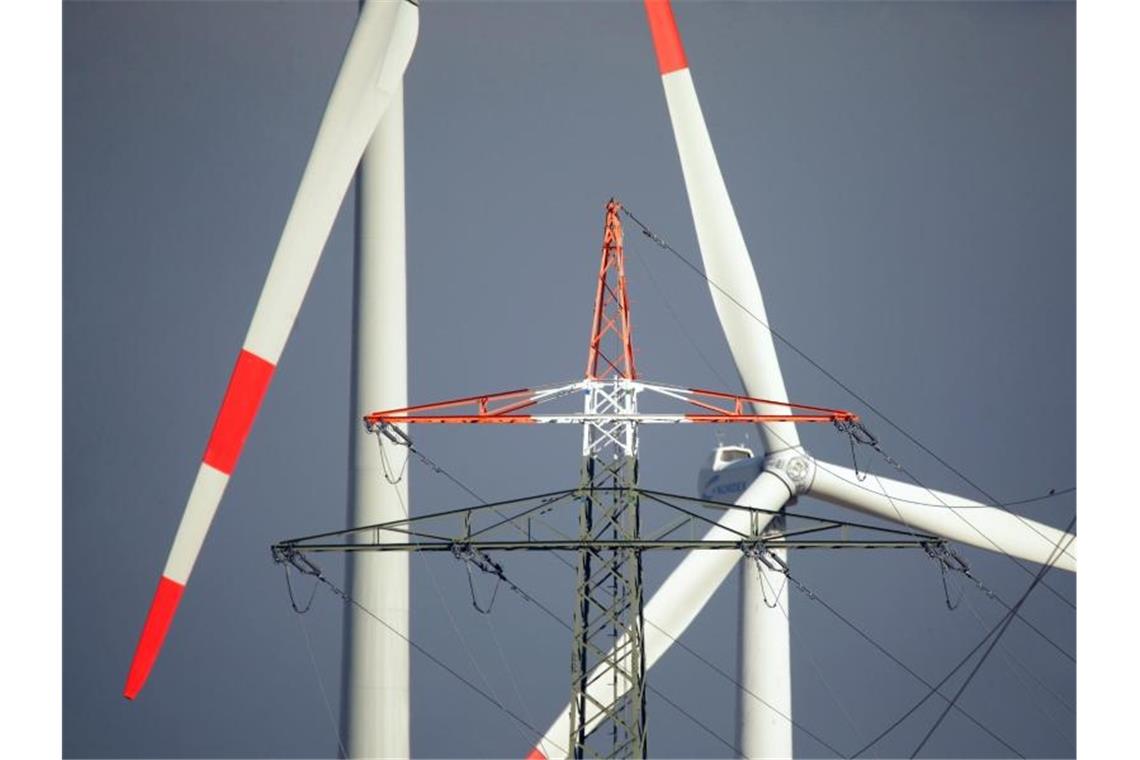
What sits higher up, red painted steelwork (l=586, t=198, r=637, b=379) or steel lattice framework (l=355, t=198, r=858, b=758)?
red painted steelwork (l=586, t=198, r=637, b=379)

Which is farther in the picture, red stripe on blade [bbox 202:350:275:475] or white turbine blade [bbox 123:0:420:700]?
white turbine blade [bbox 123:0:420:700]

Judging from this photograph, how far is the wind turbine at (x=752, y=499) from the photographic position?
32656 millimetres

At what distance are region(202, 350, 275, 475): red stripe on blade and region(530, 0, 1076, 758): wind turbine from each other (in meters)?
6.63

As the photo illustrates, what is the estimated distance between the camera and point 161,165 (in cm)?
5162

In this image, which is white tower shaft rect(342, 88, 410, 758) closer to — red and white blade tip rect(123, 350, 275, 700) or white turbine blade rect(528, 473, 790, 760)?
white turbine blade rect(528, 473, 790, 760)

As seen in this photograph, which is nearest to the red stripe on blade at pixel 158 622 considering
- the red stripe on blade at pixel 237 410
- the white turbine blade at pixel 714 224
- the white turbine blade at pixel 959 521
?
the red stripe on blade at pixel 237 410

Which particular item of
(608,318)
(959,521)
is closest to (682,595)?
(608,318)

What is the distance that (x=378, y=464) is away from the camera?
1227 inches

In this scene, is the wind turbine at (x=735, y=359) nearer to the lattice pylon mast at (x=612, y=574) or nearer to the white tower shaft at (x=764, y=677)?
the white tower shaft at (x=764, y=677)

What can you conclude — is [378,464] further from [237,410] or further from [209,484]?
[237,410]

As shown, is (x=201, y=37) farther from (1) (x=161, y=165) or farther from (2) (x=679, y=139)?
(2) (x=679, y=139)

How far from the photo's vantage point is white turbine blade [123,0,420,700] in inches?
1070

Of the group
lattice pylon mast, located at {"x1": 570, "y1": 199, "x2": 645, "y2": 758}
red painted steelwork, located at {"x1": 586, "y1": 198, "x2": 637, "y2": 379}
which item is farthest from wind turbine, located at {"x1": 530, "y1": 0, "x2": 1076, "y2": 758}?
lattice pylon mast, located at {"x1": 570, "y1": 199, "x2": 645, "y2": 758}
